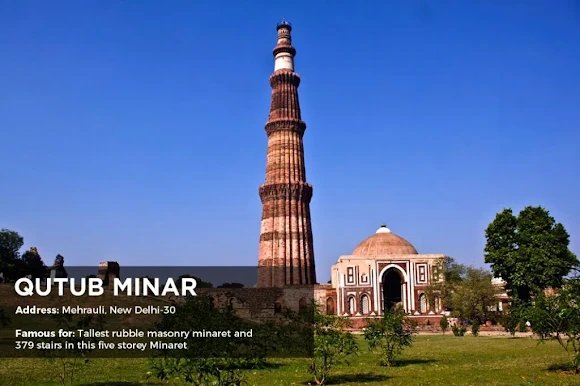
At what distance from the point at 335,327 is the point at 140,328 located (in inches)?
707

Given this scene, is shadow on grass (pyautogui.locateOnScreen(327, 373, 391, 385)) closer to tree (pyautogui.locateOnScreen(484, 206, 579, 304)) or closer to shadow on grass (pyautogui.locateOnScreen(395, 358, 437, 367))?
shadow on grass (pyautogui.locateOnScreen(395, 358, 437, 367))

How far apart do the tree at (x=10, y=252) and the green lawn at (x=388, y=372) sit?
4380cm

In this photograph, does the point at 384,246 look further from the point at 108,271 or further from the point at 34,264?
the point at 34,264

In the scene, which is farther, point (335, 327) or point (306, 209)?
point (306, 209)

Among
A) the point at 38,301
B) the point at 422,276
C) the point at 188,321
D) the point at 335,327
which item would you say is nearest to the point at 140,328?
the point at 38,301

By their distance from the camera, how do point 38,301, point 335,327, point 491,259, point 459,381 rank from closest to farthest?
1. point 459,381
2. point 335,327
3. point 38,301
4. point 491,259

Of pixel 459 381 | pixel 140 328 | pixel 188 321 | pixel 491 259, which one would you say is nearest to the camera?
pixel 459 381

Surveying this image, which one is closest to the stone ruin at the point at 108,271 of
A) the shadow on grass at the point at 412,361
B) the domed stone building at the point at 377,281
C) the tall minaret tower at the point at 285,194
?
the tall minaret tower at the point at 285,194

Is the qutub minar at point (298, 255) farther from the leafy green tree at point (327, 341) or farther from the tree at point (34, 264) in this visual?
the leafy green tree at point (327, 341)

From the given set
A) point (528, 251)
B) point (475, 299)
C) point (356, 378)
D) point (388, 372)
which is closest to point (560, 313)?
point (388, 372)

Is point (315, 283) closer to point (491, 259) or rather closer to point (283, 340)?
point (491, 259)

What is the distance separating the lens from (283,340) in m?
16.8

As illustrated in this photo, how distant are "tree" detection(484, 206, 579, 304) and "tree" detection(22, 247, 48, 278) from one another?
46.4m

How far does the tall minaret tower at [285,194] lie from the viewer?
51500 millimetres
